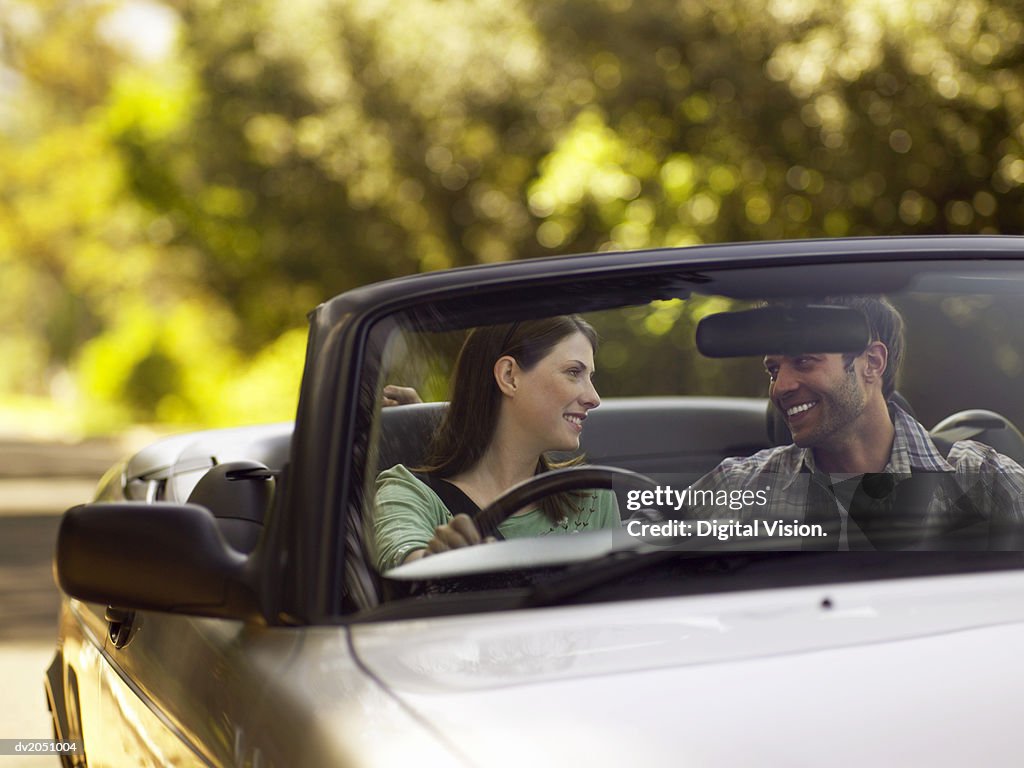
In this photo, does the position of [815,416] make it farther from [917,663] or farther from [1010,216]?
[1010,216]

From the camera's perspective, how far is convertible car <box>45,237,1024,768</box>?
5.48 feet

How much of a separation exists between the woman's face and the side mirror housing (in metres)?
0.54

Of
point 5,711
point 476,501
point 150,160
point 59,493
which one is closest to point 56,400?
point 150,160

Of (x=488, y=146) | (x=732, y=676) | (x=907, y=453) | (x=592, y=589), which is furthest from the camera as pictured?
(x=488, y=146)

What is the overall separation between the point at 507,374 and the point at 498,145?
1712 centimetres

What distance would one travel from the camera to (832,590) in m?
2.00

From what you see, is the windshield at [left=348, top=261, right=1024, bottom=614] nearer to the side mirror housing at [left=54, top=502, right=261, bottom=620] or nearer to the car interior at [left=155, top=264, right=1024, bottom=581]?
the car interior at [left=155, top=264, right=1024, bottom=581]

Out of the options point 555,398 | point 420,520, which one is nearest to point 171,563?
point 420,520

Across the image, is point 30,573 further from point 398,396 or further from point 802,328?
point 802,328

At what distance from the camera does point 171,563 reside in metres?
2.06

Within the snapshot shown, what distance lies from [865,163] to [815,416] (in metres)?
11.5

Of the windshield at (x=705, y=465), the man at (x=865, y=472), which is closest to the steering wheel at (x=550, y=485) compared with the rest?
the windshield at (x=705, y=465)

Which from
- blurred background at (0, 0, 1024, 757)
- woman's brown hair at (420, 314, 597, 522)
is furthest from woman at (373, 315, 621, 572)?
blurred background at (0, 0, 1024, 757)

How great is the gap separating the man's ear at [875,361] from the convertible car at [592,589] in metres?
0.05
